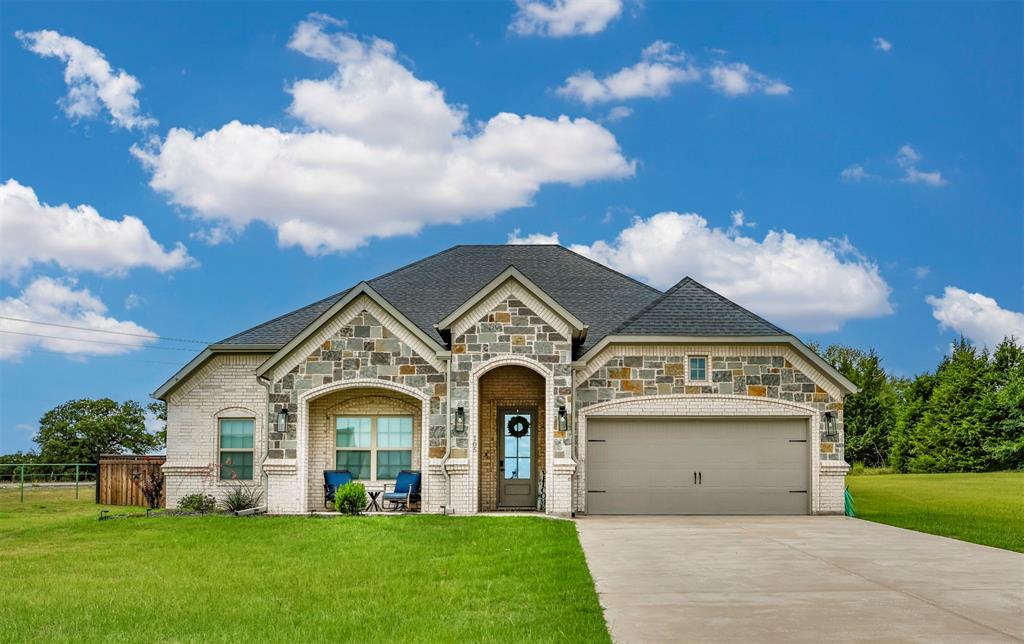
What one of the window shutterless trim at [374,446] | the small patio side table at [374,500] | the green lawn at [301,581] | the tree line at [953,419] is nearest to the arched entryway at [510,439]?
the window shutterless trim at [374,446]

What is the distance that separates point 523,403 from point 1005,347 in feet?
125

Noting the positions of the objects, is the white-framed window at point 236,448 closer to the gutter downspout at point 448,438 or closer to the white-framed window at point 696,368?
the gutter downspout at point 448,438

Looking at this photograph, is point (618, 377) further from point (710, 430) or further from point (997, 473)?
point (997, 473)

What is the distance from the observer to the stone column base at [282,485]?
72.0ft

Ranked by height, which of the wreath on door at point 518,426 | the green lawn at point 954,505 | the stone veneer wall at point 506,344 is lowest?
the green lawn at point 954,505

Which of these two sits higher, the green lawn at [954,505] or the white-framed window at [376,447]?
the white-framed window at [376,447]

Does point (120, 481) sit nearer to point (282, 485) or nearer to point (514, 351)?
point (282, 485)

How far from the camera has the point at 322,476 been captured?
908 inches

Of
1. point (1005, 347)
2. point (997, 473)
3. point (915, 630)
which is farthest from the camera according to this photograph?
point (1005, 347)

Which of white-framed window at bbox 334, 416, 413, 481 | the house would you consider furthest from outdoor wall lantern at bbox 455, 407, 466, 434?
white-framed window at bbox 334, 416, 413, 481

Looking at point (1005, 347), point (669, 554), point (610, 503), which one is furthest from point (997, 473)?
point (669, 554)

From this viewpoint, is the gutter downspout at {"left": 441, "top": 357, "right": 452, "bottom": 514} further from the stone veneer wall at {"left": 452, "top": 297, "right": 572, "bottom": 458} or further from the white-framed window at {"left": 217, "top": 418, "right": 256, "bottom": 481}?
the white-framed window at {"left": 217, "top": 418, "right": 256, "bottom": 481}

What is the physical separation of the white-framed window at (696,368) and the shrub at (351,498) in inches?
308

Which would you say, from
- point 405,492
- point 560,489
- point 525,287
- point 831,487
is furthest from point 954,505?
point 405,492
